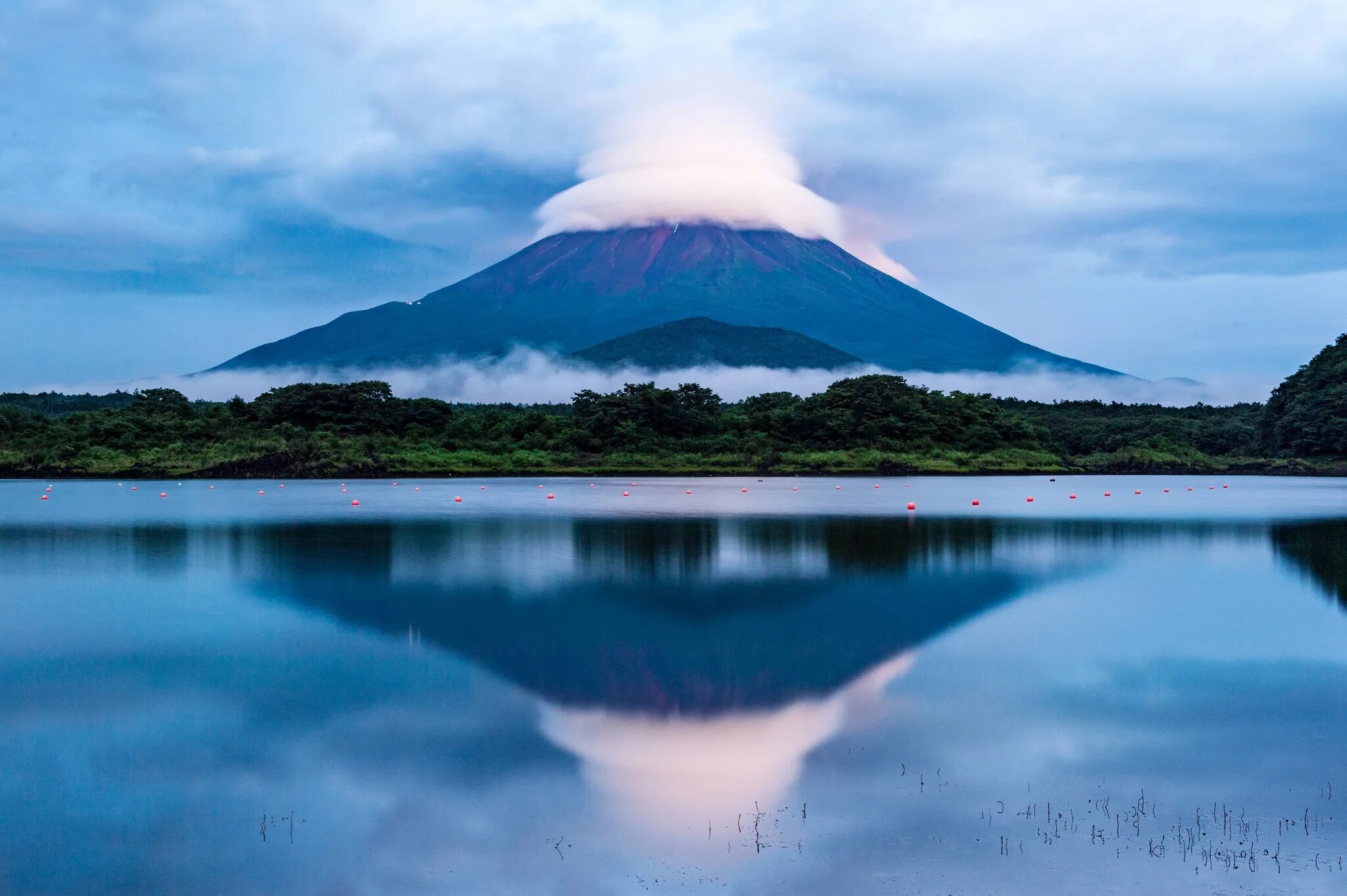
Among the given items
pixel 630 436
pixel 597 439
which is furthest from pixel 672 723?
pixel 597 439

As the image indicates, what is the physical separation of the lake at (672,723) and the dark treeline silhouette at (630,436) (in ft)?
112

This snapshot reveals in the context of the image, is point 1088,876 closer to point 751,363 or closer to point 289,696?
point 289,696

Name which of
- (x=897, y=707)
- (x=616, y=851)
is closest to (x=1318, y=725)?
(x=897, y=707)

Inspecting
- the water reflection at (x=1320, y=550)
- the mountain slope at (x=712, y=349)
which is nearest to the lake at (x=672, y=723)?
the water reflection at (x=1320, y=550)

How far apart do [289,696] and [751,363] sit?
98412mm

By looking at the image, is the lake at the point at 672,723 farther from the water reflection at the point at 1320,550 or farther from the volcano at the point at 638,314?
the volcano at the point at 638,314

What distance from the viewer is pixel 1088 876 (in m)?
4.98

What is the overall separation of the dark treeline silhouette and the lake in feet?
112

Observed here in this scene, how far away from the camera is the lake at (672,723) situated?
5.18 metres

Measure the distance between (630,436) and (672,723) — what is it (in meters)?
46.4

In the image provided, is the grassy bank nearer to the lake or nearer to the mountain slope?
the lake

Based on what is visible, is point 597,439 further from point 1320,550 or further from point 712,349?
point 712,349

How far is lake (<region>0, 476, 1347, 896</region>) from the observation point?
5184 millimetres

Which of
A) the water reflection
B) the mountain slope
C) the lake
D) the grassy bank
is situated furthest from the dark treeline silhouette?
the mountain slope
